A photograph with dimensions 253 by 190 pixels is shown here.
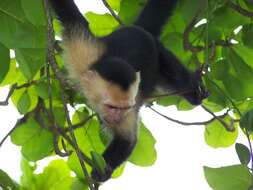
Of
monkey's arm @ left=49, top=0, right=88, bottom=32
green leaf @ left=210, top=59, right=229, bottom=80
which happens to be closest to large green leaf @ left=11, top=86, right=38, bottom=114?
monkey's arm @ left=49, top=0, right=88, bottom=32

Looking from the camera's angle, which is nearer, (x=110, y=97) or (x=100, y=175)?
(x=100, y=175)

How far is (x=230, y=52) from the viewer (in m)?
1.66

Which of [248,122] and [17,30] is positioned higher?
[17,30]

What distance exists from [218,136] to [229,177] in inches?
32.4

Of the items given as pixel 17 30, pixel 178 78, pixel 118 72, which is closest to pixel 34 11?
pixel 17 30

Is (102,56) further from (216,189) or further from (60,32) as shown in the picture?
(216,189)

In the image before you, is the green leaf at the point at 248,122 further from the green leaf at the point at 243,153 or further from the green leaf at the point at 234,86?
the green leaf at the point at 234,86

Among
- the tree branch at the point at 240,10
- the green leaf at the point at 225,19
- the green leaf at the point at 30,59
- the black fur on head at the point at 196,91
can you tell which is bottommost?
the black fur on head at the point at 196,91

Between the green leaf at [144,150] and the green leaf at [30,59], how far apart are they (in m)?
0.57

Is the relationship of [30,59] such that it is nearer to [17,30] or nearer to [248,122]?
[17,30]

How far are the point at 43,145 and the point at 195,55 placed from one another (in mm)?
586

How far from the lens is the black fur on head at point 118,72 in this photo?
1581mm

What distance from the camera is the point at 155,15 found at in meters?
2.04

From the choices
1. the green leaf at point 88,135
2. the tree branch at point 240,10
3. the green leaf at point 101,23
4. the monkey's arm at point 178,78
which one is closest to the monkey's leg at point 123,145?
the green leaf at point 88,135
